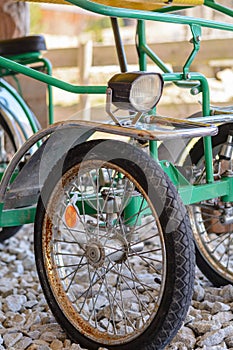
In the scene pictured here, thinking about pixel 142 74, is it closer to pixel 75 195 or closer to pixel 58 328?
pixel 75 195

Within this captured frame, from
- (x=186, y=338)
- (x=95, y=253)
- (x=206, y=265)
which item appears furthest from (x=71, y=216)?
(x=206, y=265)

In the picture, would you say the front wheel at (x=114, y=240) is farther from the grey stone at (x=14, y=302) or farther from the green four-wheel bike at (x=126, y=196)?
→ the grey stone at (x=14, y=302)

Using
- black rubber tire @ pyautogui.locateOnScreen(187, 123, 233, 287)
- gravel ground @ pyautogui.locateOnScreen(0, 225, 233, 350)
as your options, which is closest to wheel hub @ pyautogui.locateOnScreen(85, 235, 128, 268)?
gravel ground @ pyautogui.locateOnScreen(0, 225, 233, 350)

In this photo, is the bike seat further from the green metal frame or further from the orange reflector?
the orange reflector

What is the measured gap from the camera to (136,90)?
205 cm

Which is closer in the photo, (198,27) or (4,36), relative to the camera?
(198,27)

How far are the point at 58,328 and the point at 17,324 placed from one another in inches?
6.2

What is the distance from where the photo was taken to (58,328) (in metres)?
2.38

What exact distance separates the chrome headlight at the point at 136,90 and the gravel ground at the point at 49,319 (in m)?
0.77

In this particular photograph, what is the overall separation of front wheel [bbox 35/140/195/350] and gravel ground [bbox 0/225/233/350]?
115 millimetres

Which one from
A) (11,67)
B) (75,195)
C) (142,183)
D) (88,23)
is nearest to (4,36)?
(11,67)

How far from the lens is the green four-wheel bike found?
6.52 feet

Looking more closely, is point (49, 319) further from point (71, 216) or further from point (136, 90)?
point (136, 90)

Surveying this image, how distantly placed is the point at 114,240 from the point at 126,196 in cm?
15
